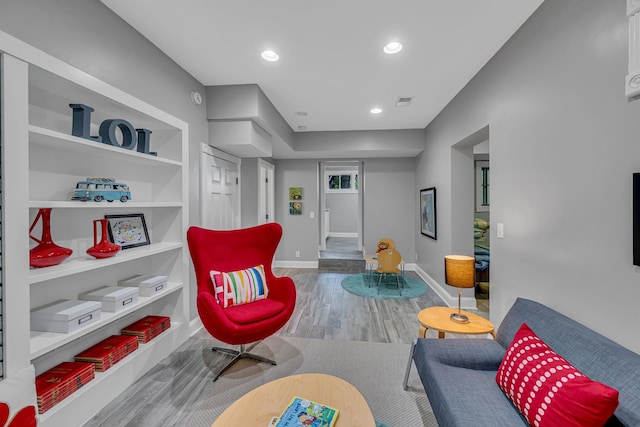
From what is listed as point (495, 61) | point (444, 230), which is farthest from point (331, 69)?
point (444, 230)

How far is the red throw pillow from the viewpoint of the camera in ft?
3.15

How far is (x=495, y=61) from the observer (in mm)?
2410

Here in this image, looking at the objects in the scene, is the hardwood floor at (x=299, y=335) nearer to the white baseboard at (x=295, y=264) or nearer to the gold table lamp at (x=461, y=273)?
the white baseboard at (x=295, y=264)

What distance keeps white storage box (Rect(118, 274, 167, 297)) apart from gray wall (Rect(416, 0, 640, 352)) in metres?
2.86

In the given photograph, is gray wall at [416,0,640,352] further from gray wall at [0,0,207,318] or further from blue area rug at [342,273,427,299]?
gray wall at [0,0,207,318]

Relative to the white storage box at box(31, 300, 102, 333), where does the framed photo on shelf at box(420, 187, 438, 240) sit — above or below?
above

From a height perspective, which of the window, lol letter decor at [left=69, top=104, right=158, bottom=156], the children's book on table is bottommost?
the children's book on table

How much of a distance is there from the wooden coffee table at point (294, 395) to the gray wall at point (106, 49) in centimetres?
204

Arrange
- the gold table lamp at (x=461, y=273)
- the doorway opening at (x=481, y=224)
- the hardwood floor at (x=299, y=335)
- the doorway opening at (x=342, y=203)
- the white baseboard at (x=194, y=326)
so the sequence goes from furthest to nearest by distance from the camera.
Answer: the doorway opening at (x=342, y=203) → the doorway opening at (x=481, y=224) → the white baseboard at (x=194, y=326) → the gold table lamp at (x=461, y=273) → the hardwood floor at (x=299, y=335)

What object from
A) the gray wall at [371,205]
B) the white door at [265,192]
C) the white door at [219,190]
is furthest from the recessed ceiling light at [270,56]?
the gray wall at [371,205]

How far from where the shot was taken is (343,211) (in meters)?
9.52

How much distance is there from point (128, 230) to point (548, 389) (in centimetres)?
281

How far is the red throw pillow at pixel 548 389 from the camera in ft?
3.15

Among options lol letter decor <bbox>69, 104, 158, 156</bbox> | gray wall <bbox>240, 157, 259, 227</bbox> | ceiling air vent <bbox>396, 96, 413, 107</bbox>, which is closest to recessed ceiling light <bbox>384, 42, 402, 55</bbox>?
ceiling air vent <bbox>396, 96, 413, 107</bbox>
